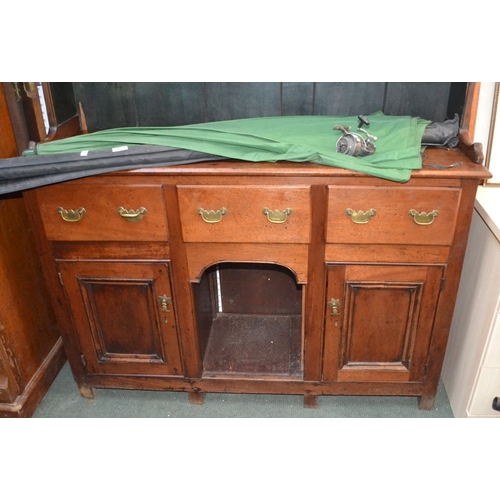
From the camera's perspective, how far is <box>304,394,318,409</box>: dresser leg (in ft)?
6.59

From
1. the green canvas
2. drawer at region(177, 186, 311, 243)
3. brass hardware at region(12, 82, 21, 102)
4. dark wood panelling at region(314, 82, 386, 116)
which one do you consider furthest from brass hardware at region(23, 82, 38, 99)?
dark wood panelling at region(314, 82, 386, 116)

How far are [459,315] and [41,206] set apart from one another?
1.56m

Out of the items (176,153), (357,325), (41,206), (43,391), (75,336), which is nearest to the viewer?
(176,153)

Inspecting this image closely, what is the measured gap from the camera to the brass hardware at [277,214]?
5.28 feet

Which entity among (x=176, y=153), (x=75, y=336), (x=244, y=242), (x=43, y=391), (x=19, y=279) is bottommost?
(x=43, y=391)

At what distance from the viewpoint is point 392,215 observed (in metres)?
1.59

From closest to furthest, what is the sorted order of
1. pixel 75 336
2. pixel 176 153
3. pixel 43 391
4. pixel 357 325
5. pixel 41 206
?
1. pixel 176 153
2. pixel 41 206
3. pixel 357 325
4. pixel 75 336
5. pixel 43 391

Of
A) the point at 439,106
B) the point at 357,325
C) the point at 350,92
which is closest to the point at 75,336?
the point at 357,325

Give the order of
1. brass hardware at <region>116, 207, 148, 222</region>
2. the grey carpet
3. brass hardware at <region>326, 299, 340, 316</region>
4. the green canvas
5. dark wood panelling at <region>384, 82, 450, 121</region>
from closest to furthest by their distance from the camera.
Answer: the green canvas, brass hardware at <region>116, 207, 148, 222</region>, brass hardware at <region>326, 299, 340, 316</region>, dark wood panelling at <region>384, 82, 450, 121</region>, the grey carpet

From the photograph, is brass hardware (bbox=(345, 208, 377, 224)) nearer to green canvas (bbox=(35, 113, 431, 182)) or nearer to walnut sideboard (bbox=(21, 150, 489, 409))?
walnut sideboard (bbox=(21, 150, 489, 409))

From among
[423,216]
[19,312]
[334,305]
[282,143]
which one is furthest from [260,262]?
[19,312]

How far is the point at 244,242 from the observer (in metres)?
1.69

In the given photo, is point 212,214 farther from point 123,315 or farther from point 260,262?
point 123,315
